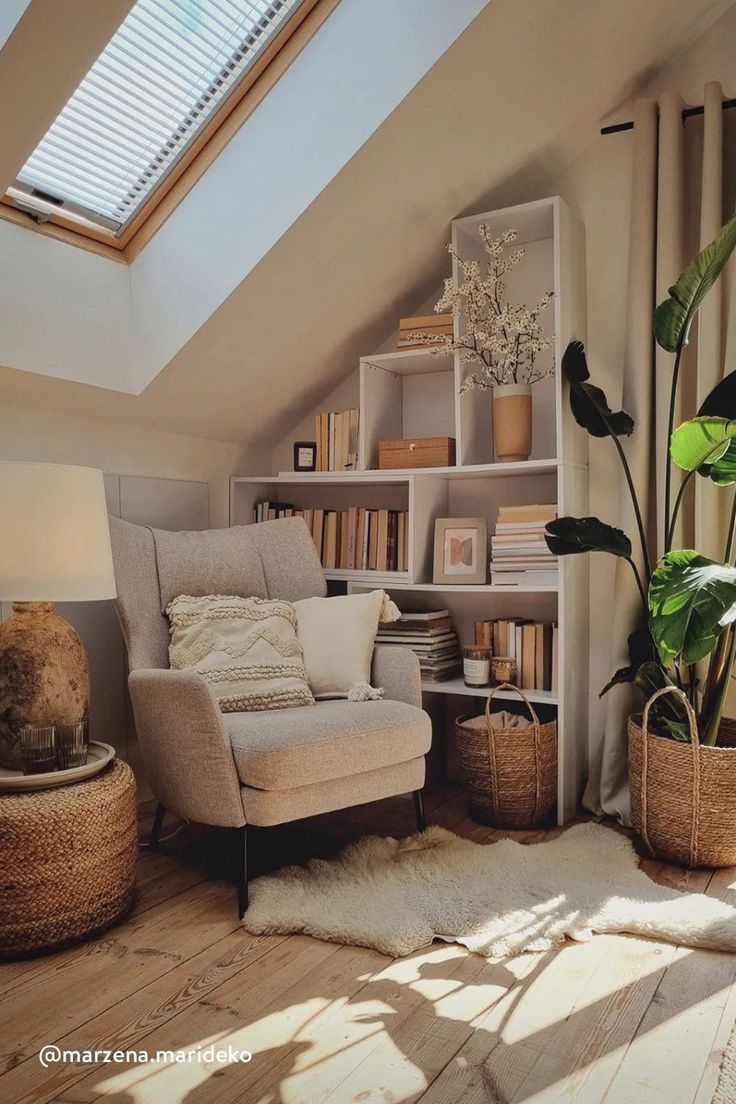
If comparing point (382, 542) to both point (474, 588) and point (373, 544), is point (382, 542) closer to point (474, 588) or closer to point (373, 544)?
point (373, 544)

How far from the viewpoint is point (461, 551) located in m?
3.14

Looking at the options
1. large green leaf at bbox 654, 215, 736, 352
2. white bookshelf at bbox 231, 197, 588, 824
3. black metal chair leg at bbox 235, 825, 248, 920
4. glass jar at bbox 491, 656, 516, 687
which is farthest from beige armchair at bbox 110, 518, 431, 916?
large green leaf at bbox 654, 215, 736, 352

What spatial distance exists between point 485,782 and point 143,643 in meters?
1.17

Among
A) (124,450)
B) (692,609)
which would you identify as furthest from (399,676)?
(124,450)

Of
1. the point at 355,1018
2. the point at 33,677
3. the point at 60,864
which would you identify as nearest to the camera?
the point at 355,1018

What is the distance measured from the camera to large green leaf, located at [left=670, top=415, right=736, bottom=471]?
2.29 meters

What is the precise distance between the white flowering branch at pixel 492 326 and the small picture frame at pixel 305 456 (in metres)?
0.59

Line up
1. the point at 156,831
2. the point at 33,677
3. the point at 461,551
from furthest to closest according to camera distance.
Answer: the point at 461,551, the point at 156,831, the point at 33,677

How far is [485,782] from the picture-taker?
9.26 ft

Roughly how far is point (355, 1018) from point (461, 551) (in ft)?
5.72

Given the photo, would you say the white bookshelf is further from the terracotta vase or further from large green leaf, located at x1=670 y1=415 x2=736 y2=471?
large green leaf, located at x1=670 y1=415 x2=736 y2=471

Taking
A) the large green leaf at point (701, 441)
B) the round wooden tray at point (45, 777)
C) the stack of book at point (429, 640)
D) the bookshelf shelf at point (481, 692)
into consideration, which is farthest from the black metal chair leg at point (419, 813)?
the large green leaf at point (701, 441)

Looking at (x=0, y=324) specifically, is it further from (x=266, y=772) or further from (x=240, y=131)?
(x=266, y=772)

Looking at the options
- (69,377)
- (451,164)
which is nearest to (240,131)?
(451,164)
